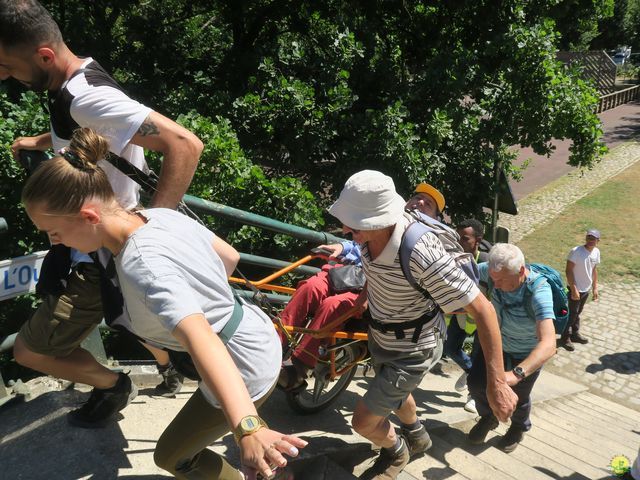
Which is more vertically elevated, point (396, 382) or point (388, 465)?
point (396, 382)

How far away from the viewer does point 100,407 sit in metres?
2.95

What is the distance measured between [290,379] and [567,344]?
6752 millimetres

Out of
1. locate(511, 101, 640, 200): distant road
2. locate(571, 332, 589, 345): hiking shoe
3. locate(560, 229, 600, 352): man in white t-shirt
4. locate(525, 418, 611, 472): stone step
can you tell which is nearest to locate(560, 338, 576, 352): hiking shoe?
locate(560, 229, 600, 352): man in white t-shirt

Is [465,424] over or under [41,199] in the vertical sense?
under

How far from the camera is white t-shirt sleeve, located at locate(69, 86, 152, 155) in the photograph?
2242 millimetres

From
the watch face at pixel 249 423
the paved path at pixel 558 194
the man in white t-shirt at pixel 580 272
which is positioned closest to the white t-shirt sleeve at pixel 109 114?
the watch face at pixel 249 423

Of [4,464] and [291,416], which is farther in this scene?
[291,416]

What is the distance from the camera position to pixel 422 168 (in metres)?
6.88

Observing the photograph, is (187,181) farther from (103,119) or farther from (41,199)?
(41,199)

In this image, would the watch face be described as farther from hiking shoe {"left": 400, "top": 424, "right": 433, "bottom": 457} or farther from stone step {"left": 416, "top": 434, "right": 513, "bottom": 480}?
stone step {"left": 416, "top": 434, "right": 513, "bottom": 480}

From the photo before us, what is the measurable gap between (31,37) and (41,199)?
29.7 inches

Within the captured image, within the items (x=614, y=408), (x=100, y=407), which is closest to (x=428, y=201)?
(x=100, y=407)

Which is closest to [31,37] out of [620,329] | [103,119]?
[103,119]

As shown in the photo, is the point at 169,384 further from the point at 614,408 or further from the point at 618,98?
the point at 618,98
